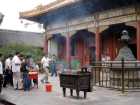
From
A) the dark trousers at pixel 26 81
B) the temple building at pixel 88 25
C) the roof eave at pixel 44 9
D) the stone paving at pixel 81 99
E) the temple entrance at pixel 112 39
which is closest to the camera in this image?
the stone paving at pixel 81 99

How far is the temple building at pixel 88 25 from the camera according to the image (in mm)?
20078

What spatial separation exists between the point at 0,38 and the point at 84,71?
4084 centimetres

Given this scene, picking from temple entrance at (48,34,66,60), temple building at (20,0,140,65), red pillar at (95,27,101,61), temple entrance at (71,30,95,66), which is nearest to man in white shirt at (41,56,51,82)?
temple building at (20,0,140,65)

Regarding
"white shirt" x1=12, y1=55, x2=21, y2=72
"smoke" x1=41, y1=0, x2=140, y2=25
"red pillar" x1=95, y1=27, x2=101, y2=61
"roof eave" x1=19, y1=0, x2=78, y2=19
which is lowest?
"white shirt" x1=12, y1=55, x2=21, y2=72

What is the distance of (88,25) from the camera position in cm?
2308

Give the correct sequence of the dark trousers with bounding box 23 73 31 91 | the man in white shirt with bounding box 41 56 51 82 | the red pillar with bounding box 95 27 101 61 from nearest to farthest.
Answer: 1. the dark trousers with bounding box 23 73 31 91
2. the man in white shirt with bounding box 41 56 51 82
3. the red pillar with bounding box 95 27 101 61

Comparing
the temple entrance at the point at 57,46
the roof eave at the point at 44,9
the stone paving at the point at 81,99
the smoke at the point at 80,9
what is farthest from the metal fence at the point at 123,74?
the temple entrance at the point at 57,46

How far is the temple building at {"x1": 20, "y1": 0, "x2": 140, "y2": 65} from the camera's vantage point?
2008cm

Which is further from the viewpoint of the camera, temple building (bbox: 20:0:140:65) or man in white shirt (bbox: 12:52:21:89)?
temple building (bbox: 20:0:140:65)

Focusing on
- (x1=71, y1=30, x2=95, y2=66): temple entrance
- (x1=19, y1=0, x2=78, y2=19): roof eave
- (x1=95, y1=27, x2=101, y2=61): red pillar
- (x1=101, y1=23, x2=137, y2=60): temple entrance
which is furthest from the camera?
(x1=71, y1=30, x2=95, y2=66): temple entrance

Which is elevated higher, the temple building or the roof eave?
the roof eave

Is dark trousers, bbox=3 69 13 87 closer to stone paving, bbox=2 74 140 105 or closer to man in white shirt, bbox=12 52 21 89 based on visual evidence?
man in white shirt, bbox=12 52 21 89

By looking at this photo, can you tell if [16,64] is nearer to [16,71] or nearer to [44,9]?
[16,71]

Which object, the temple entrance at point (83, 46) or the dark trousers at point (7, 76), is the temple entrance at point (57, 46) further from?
the dark trousers at point (7, 76)
